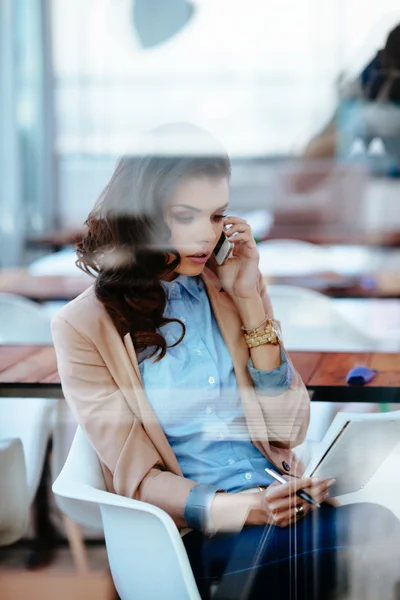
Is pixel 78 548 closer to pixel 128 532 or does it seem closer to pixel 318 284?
pixel 128 532

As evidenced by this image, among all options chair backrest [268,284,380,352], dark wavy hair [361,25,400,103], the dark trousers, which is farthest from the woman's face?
dark wavy hair [361,25,400,103]

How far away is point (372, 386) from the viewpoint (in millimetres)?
1769

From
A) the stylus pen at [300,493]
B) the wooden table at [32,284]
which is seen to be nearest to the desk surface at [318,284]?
the wooden table at [32,284]

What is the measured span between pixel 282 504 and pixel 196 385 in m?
0.26

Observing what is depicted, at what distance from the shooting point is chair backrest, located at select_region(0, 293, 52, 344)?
1.98m

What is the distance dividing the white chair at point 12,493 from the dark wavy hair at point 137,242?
0.37m

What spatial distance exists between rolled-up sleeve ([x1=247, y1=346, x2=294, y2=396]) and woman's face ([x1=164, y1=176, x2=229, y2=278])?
22cm

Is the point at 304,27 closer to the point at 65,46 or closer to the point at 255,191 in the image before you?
the point at 65,46

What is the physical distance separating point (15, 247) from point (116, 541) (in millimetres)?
2096

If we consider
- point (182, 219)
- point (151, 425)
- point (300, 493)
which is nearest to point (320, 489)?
point (300, 493)

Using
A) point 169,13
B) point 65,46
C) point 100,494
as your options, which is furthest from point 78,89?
point 100,494

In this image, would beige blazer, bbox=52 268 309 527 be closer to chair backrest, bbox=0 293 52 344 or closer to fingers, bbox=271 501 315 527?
fingers, bbox=271 501 315 527

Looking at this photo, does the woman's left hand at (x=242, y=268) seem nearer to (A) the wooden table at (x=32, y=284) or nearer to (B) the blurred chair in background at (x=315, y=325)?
(B) the blurred chair in background at (x=315, y=325)

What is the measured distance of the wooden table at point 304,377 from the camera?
1.60 metres
